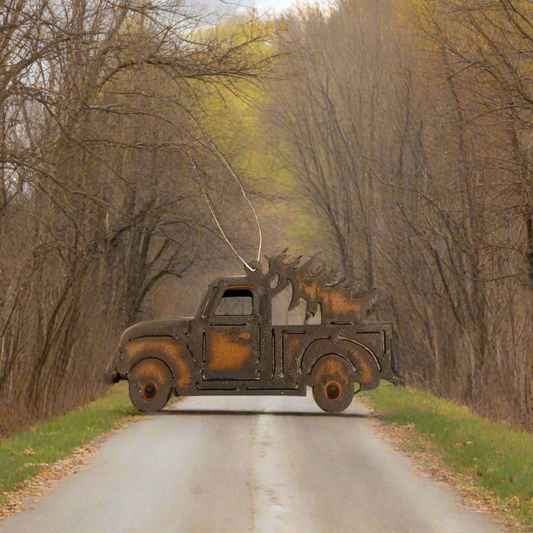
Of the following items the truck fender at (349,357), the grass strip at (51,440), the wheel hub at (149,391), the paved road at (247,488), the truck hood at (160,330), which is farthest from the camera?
the wheel hub at (149,391)

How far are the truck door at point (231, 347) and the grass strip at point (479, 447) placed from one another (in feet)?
7.57

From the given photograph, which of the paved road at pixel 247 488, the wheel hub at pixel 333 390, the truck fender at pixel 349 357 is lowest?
the paved road at pixel 247 488

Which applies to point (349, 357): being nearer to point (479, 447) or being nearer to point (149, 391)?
point (149, 391)

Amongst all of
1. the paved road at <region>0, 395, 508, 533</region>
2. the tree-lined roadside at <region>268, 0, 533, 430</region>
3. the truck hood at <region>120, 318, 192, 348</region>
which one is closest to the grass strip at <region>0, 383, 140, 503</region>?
the paved road at <region>0, 395, 508, 533</region>

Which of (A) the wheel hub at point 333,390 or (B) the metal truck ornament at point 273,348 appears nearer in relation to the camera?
(B) the metal truck ornament at point 273,348

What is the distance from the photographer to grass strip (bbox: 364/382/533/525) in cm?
920

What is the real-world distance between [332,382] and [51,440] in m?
4.95

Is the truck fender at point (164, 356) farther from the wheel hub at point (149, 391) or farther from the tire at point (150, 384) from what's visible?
the wheel hub at point (149, 391)

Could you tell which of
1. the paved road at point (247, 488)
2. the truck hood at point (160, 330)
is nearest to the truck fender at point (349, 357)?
the paved road at point (247, 488)

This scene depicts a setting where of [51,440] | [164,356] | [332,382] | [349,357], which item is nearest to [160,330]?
[164,356]

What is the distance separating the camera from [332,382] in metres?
16.1

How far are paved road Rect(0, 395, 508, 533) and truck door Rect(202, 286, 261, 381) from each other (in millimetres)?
1538

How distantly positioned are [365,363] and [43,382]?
5456 millimetres

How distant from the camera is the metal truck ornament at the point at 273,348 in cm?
1596
